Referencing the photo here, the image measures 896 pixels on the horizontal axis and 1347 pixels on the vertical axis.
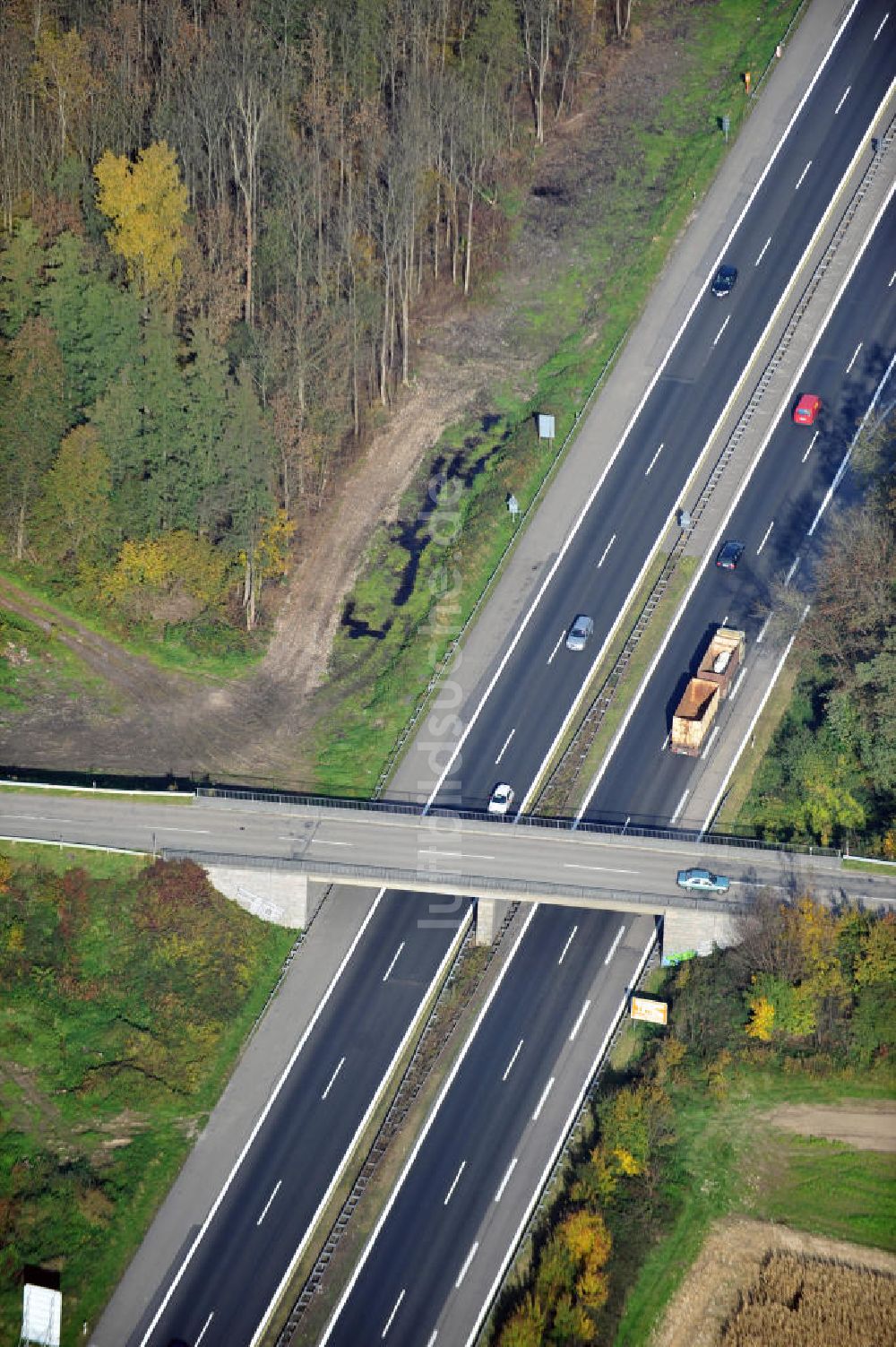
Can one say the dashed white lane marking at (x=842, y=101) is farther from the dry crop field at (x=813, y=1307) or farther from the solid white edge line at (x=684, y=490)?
the dry crop field at (x=813, y=1307)

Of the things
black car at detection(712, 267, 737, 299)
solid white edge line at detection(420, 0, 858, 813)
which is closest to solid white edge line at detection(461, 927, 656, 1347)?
solid white edge line at detection(420, 0, 858, 813)

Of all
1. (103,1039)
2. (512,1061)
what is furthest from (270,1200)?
(512,1061)

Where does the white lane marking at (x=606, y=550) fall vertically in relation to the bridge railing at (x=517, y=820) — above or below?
above

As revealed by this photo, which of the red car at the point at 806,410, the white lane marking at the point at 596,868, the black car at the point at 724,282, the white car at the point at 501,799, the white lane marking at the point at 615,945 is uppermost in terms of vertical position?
the black car at the point at 724,282

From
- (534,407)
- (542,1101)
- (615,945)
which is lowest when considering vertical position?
(542,1101)

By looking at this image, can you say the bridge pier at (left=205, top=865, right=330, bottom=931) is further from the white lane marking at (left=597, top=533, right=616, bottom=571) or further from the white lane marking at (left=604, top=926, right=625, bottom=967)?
the white lane marking at (left=597, top=533, right=616, bottom=571)

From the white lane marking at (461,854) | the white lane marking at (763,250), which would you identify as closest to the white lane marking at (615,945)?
the white lane marking at (461,854)

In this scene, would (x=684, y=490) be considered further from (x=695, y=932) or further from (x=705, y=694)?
(x=695, y=932)
